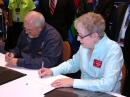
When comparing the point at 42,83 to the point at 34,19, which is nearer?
the point at 42,83

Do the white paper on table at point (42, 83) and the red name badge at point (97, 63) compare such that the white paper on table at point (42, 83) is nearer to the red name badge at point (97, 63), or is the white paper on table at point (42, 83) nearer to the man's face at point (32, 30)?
the red name badge at point (97, 63)

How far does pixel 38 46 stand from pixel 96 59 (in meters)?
0.82

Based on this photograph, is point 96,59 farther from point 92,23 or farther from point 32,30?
point 32,30

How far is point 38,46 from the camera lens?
2871 millimetres

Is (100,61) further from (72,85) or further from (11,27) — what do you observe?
(11,27)

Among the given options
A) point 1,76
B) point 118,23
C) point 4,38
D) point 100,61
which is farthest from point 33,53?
point 4,38

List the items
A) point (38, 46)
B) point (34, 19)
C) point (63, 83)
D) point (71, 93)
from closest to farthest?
point (71, 93) → point (63, 83) → point (34, 19) → point (38, 46)

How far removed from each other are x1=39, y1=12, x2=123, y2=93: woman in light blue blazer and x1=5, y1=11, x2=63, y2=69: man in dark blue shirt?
0.29 meters

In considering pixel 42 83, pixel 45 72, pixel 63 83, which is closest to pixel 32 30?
pixel 45 72

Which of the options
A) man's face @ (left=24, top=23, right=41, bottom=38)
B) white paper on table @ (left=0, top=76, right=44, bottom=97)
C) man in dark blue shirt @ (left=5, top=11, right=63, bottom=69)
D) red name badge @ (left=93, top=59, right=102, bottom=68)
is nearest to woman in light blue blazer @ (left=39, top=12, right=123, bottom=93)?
red name badge @ (left=93, top=59, right=102, bottom=68)

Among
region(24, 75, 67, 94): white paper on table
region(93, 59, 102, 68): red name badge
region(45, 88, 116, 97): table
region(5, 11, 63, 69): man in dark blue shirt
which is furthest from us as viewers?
region(5, 11, 63, 69): man in dark blue shirt

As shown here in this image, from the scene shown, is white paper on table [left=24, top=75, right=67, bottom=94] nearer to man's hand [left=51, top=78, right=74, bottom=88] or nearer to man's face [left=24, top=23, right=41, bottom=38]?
man's hand [left=51, top=78, right=74, bottom=88]

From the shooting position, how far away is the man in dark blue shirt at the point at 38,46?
2584mm

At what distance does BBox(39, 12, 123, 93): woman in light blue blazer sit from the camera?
2090mm
